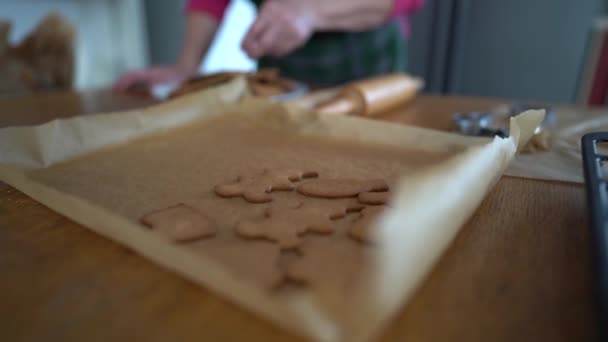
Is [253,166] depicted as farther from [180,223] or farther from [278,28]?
[278,28]

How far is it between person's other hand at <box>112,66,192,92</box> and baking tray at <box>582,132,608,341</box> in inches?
45.0

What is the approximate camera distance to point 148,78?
4.21 ft

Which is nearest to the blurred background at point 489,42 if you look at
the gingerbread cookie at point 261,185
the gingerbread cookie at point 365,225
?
the gingerbread cookie at point 261,185

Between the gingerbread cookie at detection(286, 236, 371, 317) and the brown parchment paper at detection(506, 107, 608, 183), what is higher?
the brown parchment paper at detection(506, 107, 608, 183)

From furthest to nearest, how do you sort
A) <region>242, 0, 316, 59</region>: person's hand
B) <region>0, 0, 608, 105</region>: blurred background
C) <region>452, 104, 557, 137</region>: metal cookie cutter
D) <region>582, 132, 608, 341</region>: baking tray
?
<region>0, 0, 608, 105</region>: blurred background → <region>242, 0, 316, 59</region>: person's hand → <region>452, 104, 557, 137</region>: metal cookie cutter → <region>582, 132, 608, 341</region>: baking tray

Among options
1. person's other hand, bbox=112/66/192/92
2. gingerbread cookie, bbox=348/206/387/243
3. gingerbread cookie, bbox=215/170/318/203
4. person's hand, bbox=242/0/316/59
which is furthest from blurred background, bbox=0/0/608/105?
gingerbread cookie, bbox=348/206/387/243

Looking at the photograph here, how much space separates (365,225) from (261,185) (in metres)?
0.15

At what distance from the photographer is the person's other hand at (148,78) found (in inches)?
49.5

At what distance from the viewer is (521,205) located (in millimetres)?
470

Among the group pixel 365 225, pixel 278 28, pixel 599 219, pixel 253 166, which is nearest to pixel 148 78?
pixel 278 28

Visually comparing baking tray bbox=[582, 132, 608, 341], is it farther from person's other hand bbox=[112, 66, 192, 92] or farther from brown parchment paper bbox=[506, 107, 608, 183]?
person's other hand bbox=[112, 66, 192, 92]

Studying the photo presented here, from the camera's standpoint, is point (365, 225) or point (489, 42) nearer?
point (365, 225)

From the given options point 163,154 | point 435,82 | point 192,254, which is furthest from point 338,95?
point 435,82

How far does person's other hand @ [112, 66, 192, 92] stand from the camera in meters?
1.26
